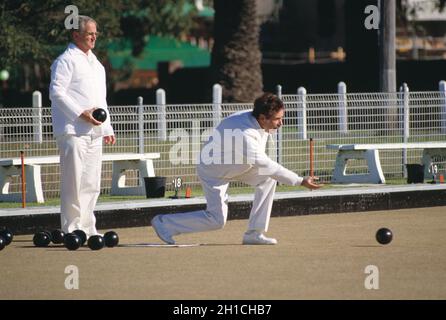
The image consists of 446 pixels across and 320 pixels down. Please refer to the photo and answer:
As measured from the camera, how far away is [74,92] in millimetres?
13109

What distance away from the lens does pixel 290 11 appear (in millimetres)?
50875

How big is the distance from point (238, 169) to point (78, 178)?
4.92ft

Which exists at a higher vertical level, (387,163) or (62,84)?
(62,84)

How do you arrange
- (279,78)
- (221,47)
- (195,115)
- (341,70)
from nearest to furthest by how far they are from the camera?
(195,115), (221,47), (341,70), (279,78)

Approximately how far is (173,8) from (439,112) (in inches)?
1015

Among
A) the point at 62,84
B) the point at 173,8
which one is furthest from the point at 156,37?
the point at 62,84

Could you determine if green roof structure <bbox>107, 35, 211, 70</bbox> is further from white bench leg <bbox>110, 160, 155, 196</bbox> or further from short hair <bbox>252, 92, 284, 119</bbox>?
short hair <bbox>252, 92, 284, 119</bbox>

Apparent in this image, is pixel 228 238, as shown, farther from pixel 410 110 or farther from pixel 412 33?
pixel 412 33

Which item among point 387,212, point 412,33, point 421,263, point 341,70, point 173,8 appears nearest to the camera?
point 421,263

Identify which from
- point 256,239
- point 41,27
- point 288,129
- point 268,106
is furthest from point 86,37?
point 41,27

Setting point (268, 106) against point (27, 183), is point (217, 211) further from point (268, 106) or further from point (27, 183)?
point (27, 183)

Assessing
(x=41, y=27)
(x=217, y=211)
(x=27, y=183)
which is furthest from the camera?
(x=41, y=27)

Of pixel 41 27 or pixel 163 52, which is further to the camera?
pixel 163 52

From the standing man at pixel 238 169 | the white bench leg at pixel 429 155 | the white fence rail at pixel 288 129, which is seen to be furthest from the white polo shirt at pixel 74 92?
the white bench leg at pixel 429 155
